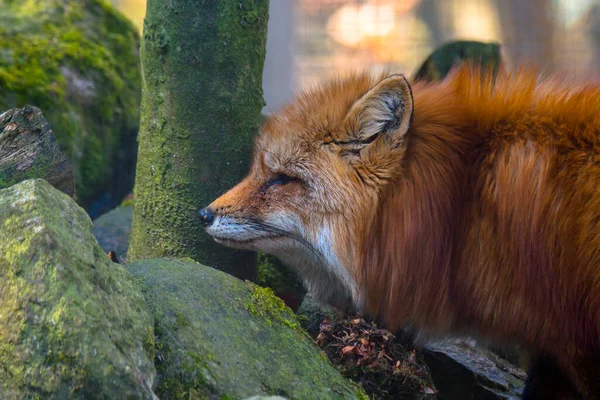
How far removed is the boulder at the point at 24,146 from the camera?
256 cm

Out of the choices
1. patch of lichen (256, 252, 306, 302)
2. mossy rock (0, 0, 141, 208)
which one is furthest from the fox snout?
mossy rock (0, 0, 141, 208)

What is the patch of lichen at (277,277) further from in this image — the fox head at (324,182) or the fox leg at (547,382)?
the fox leg at (547,382)

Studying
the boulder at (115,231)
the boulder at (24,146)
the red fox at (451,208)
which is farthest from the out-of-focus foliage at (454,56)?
the boulder at (24,146)

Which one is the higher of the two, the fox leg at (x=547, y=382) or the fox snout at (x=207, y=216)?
the fox snout at (x=207, y=216)

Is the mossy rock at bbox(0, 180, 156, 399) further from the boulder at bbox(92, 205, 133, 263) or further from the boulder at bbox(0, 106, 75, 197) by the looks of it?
the boulder at bbox(92, 205, 133, 263)

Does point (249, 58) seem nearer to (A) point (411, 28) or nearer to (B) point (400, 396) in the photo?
(B) point (400, 396)

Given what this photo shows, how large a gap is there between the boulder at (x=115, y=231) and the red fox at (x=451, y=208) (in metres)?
1.48

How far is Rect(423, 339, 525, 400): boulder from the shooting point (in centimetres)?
319

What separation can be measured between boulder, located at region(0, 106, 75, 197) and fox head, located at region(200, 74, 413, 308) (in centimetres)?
68

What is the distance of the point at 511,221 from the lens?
8.10ft

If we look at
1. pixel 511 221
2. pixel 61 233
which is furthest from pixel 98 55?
pixel 511 221

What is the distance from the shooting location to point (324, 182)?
2.72 metres

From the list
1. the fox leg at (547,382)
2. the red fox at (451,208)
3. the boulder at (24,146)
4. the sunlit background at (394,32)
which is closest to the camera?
the red fox at (451,208)

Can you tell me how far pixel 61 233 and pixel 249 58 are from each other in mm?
1567
